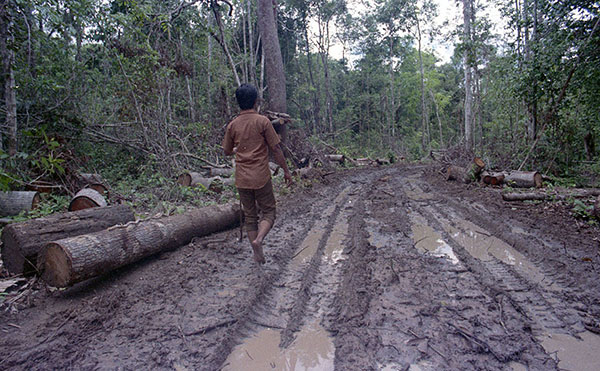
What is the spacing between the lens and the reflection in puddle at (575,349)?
2.08 meters

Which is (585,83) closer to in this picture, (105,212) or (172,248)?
(172,248)

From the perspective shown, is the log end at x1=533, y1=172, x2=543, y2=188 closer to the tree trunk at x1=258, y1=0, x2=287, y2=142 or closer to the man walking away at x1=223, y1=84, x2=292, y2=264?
the man walking away at x1=223, y1=84, x2=292, y2=264

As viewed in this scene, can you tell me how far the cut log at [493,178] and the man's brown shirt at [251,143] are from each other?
24.8 feet

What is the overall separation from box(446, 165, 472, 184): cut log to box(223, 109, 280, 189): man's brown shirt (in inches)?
320

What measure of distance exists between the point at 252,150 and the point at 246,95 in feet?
2.00

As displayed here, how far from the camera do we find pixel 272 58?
12250 millimetres

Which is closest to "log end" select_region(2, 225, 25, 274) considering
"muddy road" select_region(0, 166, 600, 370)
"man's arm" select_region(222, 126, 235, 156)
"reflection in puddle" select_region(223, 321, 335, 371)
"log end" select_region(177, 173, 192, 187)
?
"muddy road" select_region(0, 166, 600, 370)

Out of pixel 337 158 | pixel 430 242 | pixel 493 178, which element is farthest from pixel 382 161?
pixel 430 242

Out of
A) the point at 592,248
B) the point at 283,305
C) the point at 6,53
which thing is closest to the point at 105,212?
the point at 283,305

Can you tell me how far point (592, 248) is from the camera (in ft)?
13.2

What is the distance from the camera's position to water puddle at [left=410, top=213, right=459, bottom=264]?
164 inches

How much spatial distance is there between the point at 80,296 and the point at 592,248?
18.9 feet

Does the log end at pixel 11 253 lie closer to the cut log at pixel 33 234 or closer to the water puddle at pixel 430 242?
the cut log at pixel 33 234

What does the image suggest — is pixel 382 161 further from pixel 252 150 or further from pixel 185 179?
pixel 252 150
